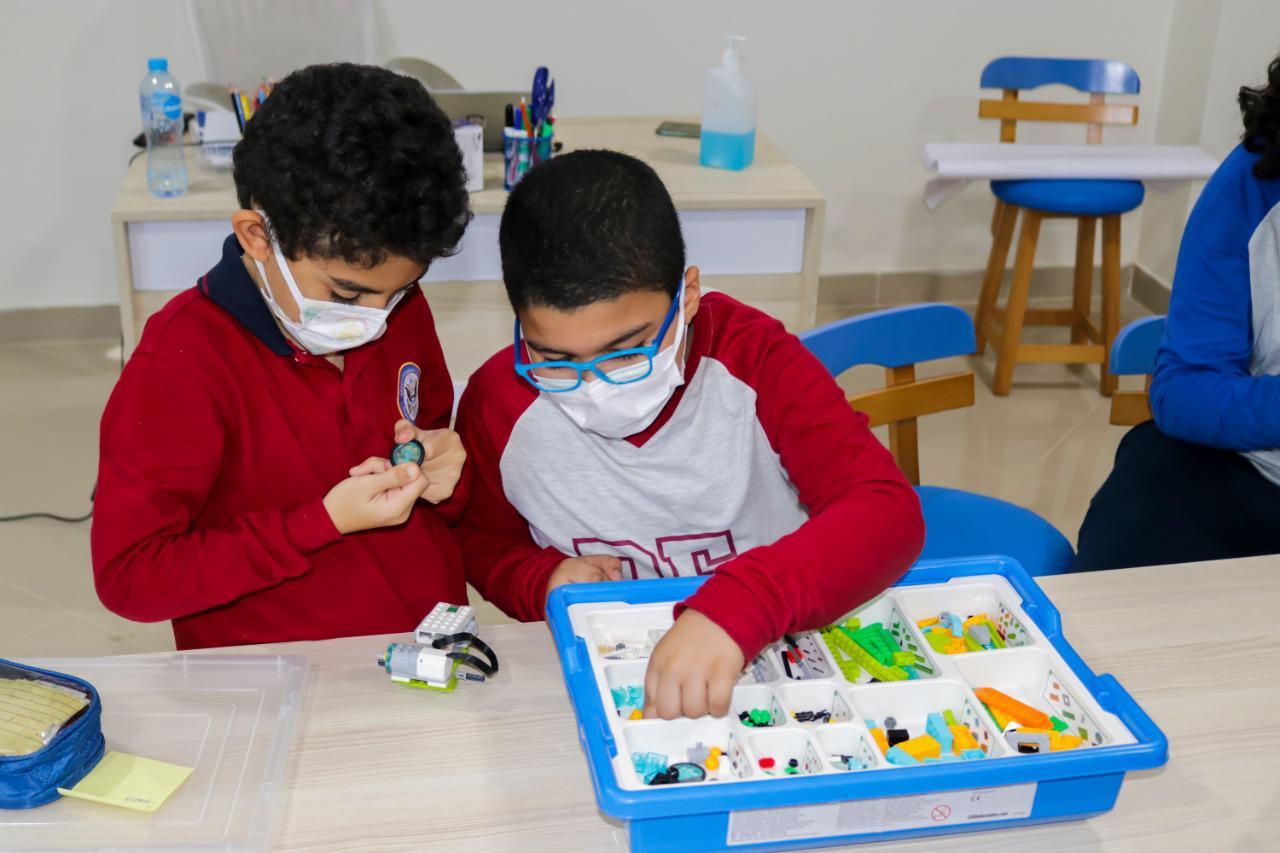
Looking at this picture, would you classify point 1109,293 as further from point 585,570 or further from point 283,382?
point 283,382

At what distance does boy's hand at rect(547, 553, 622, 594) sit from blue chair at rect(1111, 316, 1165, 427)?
2.60ft

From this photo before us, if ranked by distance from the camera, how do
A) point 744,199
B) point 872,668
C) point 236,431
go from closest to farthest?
point 872,668 → point 236,431 → point 744,199

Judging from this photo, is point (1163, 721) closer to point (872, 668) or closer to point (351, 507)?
point (872, 668)

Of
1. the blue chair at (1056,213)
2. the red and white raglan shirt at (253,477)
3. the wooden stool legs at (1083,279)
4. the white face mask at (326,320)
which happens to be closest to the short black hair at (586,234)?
the white face mask at (326,320)

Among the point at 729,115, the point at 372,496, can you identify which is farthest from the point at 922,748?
the point at 729,115

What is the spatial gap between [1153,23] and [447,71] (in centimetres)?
215

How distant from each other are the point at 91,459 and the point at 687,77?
1948 millimetres

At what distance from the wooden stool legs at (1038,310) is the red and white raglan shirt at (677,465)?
215 centimetres

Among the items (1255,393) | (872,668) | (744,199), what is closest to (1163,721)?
(872,668)

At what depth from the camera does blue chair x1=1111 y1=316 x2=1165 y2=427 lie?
167cm

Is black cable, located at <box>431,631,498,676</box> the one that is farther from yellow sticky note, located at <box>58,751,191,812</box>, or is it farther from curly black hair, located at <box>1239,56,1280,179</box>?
curly black hair, located at <box>1239,56,1280,179</box>

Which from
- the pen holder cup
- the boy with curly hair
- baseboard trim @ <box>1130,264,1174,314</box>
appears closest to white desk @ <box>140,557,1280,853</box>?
the boy with curly hair

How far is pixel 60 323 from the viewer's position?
142 inches

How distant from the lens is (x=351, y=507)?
1.14 m
